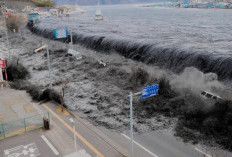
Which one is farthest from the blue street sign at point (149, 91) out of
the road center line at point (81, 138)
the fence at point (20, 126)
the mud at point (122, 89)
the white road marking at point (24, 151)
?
the fence at point (20, 126)

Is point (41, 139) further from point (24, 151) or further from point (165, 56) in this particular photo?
point (165, 56)

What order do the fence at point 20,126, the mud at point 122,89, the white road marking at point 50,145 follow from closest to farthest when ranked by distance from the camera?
1. the white road marking at point 50,145
2. the fence at point 20,126
3. the mud at point 122,89

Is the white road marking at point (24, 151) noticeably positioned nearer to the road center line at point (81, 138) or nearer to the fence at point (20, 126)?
the fence at point (20, 126)

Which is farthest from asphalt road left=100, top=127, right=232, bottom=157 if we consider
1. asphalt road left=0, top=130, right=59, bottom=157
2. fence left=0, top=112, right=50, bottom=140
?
fence left=0, top=112, right=50, bottom=140

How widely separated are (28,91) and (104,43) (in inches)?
1168

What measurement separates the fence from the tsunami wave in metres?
24.3

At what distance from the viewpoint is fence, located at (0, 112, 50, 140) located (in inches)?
782

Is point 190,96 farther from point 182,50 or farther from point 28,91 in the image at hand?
point 28,91

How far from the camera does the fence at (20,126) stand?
19859 millimetres

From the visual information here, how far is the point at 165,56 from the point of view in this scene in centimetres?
4216

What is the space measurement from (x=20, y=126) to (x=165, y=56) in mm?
28664

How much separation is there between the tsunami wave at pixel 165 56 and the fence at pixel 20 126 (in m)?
24.3

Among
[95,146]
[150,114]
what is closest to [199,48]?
[150,114]

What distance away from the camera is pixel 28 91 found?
97.4 ft
